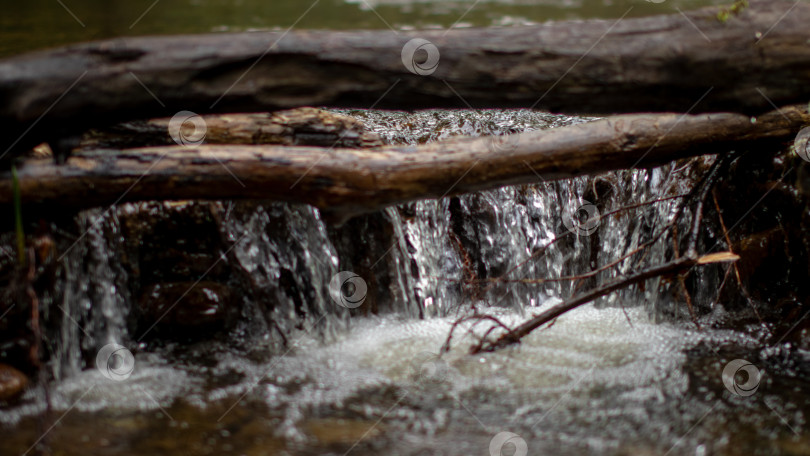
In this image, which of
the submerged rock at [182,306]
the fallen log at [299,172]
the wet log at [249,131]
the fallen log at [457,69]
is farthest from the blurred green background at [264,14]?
the fallen log at [457,69]

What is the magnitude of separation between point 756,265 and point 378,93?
203cm

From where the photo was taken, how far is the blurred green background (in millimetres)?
7500

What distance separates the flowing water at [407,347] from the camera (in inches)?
98.1

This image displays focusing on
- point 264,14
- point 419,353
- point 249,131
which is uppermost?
point 264,14

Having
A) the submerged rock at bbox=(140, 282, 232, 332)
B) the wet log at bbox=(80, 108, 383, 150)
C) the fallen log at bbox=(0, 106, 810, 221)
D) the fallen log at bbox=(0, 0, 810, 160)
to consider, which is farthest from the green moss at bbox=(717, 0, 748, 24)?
the submerged rock at bbox=(140, 282, 232, 332)

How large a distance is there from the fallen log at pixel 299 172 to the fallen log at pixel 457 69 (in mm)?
140

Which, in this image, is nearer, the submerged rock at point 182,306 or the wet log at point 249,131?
the wet log at point 249,131

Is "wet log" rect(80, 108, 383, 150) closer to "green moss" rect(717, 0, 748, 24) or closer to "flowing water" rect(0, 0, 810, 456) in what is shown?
"flowing water" rect(0, 0, 810, 456)

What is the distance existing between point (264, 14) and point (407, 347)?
6809mm

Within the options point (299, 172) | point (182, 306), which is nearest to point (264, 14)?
point (182, 306)

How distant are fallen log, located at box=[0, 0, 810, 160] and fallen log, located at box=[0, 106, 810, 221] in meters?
0.14

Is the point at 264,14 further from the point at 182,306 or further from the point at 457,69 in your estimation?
the point at 457,69

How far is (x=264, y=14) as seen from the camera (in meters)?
9.00

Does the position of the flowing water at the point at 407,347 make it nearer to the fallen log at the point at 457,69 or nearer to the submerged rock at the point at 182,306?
the submerged rock at the point at 182,306
